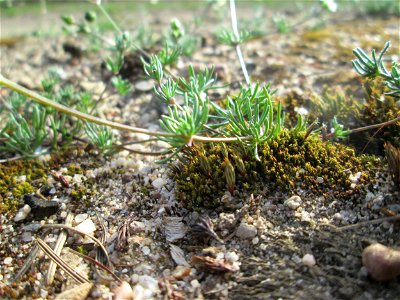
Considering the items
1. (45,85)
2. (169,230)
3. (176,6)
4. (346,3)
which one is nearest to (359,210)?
(169,230)

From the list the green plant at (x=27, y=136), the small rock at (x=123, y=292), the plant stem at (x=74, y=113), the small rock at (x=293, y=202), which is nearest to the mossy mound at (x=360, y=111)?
the small rock at (x=293, y=202)

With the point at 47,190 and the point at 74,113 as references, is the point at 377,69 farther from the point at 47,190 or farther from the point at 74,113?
the point at 47,190

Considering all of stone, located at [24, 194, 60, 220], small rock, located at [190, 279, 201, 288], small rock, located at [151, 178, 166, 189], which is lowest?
small rock, located at [190, 279, 201, 288]

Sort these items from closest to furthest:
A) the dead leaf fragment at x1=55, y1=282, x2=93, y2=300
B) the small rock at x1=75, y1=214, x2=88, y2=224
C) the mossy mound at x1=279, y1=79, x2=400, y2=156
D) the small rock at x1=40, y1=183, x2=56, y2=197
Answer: the dead leaf fragment at x1=55, y1=282, x2=93, y2=300, the small rock at x1=75, y1=214, x2=88, y2=224, the mossy mound at x1=279, y1=79, x2=400, y2=156, the small rock at x1=40, y1=183, x2=56, y2=197

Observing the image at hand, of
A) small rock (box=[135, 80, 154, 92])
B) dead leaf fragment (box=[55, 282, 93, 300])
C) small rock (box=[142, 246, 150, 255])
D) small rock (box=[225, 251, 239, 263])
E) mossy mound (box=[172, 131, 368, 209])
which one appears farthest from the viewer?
small rock (box=[135, 80, 154, 92])

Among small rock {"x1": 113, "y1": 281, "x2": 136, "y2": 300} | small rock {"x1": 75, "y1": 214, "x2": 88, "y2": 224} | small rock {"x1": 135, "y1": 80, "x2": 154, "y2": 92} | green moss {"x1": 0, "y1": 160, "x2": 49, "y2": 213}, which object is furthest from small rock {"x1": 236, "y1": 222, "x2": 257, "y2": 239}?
small rock {"x1": 135, "y1": 80, "x2": 154, "y2": 92}

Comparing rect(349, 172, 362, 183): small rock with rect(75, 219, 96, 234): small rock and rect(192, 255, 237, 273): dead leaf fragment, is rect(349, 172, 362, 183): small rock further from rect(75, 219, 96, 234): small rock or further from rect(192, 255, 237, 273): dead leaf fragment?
rect(75, 219, 96, 234): small rock

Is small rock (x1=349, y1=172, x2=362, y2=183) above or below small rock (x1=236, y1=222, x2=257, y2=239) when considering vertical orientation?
above
